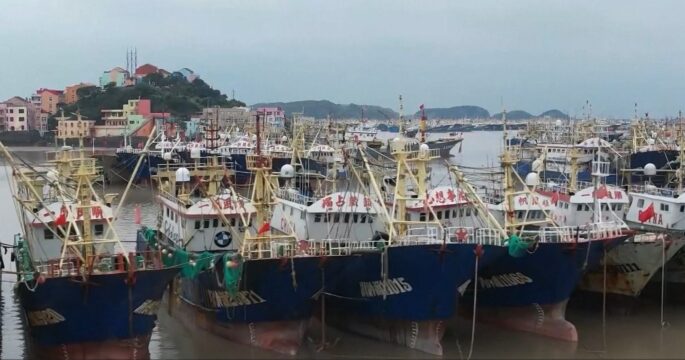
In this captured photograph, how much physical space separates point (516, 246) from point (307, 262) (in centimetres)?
534

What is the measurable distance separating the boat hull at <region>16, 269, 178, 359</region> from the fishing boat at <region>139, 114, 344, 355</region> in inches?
57.6

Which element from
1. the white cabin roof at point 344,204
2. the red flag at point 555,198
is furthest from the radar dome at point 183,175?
the red flag at point 555,198

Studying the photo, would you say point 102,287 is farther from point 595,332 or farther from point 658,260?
point 658,260

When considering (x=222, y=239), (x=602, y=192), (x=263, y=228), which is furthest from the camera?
(x=602, y=192)

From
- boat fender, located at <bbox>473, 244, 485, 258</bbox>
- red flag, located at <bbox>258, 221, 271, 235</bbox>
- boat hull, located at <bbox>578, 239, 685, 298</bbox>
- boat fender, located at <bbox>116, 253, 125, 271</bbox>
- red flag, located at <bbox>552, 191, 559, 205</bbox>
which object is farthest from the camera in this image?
red flag, located at <bbox>552, 191, 559, 205</bbox>

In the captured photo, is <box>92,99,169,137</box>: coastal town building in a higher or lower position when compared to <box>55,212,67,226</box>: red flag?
higher

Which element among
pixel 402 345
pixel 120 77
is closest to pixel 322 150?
pixel 402 345

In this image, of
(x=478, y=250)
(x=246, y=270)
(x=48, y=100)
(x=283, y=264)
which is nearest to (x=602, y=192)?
(x=478, y=250)

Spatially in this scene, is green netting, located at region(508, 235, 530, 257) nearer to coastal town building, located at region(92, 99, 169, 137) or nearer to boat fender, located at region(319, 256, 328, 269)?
boat fender, located at region(319, 256, 328, 269)

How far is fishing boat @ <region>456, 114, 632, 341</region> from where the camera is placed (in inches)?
841

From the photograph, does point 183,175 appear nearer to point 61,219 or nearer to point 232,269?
point 61,219

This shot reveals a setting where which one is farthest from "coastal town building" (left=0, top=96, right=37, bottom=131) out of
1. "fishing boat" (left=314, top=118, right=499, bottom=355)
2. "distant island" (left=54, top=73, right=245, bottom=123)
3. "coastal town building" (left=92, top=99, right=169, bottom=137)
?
"fishing boat" (left=314, top=118, right=499, bottom=355)

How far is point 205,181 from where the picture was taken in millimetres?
24406

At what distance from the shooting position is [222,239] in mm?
22375
